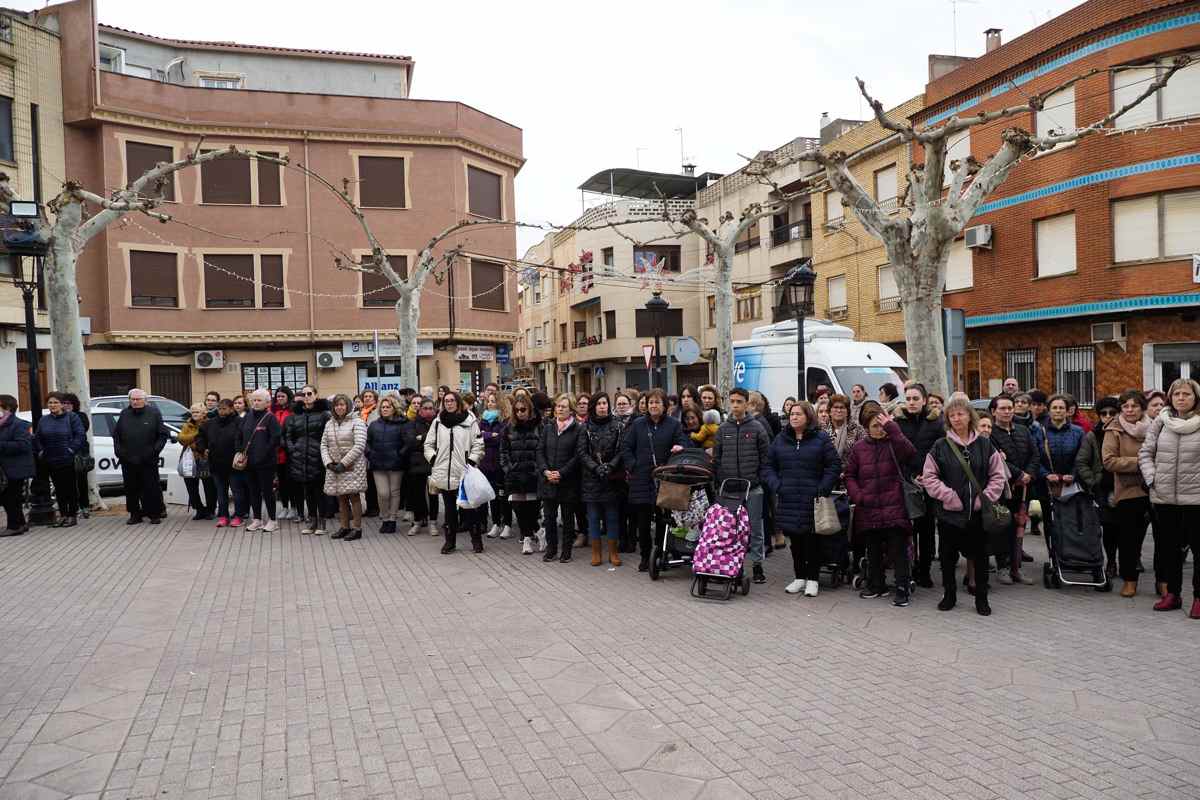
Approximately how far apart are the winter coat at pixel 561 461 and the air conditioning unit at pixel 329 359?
68.5ft

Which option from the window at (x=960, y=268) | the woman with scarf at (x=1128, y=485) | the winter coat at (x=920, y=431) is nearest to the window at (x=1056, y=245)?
the window at (x=960, y=268)

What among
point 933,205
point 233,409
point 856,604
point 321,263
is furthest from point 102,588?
point 321,263

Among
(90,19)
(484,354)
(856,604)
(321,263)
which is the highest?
(90,19)

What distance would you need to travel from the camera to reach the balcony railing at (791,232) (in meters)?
34.3

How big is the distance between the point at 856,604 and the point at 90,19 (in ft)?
93.6

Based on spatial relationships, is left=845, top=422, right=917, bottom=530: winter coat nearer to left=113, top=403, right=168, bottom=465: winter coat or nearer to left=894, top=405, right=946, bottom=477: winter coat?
left=894, top=405, right=946, bottom=477: winter coat

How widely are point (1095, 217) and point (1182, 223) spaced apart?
6.11 feet

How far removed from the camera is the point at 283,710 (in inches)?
203

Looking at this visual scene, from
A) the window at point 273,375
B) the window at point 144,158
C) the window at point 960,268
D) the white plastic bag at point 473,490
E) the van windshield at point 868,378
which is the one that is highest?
the window at point 144,158

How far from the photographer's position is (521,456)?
403 inches

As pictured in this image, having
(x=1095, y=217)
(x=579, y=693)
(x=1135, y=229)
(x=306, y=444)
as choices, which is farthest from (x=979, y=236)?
(x=579, y=693)

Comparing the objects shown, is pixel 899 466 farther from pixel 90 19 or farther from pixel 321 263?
pixel 90 19

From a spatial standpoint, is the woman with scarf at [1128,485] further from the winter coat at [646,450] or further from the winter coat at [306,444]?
the winter coat at [306,444]

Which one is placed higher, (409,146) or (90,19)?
(90,19)
